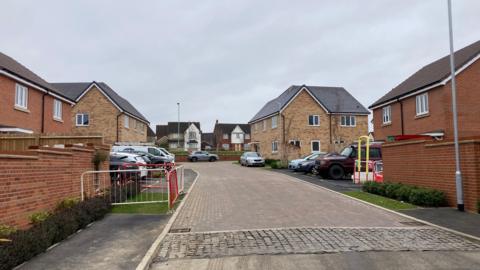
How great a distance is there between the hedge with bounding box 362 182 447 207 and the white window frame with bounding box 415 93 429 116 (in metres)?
11.9

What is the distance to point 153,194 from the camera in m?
14.6

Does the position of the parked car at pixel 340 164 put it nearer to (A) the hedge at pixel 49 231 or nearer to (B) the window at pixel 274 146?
(A) the hedge at pixel 49 231

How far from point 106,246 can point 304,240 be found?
3789 mm

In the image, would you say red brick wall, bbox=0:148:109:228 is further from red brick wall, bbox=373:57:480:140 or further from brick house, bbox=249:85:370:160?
brick house, bbox=249:85:370:160

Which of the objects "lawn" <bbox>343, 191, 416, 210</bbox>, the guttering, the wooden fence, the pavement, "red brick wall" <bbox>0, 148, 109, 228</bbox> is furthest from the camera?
the guttering

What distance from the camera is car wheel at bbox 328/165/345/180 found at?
73.7ft

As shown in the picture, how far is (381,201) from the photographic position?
1348 cm

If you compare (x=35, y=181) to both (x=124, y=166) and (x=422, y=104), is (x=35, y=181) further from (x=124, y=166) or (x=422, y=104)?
(x=422, y=104)

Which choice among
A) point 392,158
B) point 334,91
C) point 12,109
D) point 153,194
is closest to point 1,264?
point 153,194

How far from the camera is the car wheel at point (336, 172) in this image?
22453 mm

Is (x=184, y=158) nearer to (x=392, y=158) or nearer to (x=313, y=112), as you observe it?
(x=313, y=112)

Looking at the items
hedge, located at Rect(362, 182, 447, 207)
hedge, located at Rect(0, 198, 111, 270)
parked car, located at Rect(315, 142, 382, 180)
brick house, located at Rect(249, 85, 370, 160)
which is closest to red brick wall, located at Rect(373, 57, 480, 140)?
parked car, located at Rect(315, 142, 382, 180)

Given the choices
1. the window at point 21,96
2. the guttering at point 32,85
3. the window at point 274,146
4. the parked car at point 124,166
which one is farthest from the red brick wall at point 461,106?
the window at point 21,96

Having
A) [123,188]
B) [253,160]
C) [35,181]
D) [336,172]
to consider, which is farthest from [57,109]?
[35,181]
